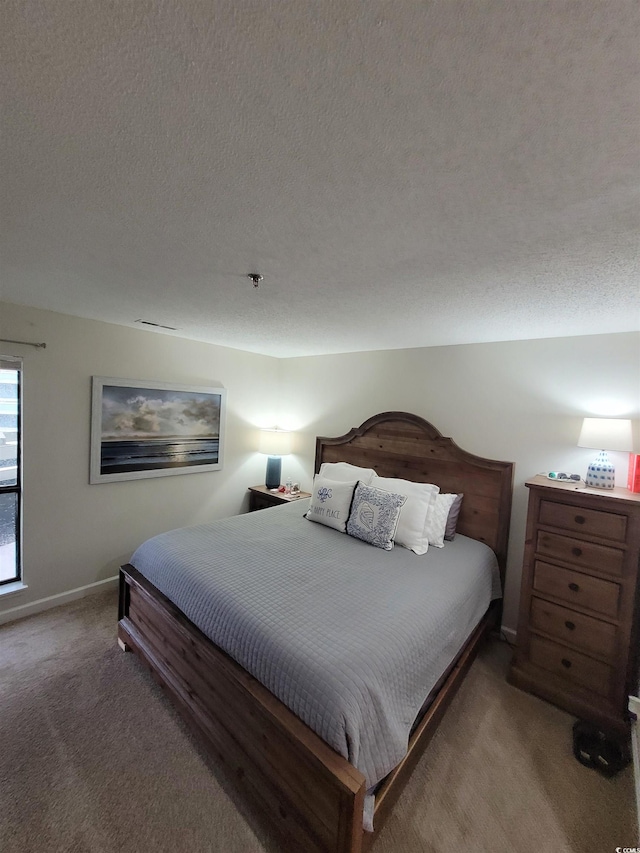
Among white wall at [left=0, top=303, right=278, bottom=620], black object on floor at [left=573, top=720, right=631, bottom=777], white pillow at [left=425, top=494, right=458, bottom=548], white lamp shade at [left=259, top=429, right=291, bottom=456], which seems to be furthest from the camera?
white lamp shade at [left=259, top=429, right=291, bottom=456]

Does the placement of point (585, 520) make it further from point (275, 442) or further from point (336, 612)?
point (275, 442)

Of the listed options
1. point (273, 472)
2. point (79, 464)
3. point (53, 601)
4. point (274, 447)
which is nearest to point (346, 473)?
point (274, 447)

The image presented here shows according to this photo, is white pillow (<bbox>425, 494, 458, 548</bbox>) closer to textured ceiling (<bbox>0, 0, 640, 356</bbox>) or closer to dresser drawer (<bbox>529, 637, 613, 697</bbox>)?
dresser drawer (<bbox>529, 637, 613, 697</bbox>)

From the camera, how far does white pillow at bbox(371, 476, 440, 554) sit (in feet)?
7.63

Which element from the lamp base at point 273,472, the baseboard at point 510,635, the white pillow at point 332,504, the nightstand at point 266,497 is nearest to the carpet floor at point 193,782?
the baseboard at point 510,635

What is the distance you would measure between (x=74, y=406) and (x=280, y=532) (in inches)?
76.2

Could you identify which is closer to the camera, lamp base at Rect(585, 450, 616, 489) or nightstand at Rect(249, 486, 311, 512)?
lamp base at Rect(585, 450, 616, 489)

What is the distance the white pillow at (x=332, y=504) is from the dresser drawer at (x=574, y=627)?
1.31 metres

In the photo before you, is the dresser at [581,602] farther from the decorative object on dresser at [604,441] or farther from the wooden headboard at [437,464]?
the wooden headboard at [437,464]

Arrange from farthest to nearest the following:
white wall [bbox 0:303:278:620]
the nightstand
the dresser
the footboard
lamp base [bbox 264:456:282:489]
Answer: lamp base [bbox 264:456:282:489] < the nightstand < white wall [bbox 0:303:278:620] < the dresser < the footboard

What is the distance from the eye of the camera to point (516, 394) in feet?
8.55

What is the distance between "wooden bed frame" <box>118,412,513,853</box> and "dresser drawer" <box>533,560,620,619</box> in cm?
47

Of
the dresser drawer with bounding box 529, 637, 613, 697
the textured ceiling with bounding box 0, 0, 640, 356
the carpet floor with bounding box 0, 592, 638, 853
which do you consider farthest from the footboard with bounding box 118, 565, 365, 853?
the textured ceiling with bounding box 0, 0, 640, 356

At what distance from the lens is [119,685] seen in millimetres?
1973
